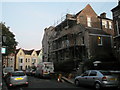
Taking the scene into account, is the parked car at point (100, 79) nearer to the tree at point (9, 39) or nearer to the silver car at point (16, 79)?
the silver car at point (16, 79)

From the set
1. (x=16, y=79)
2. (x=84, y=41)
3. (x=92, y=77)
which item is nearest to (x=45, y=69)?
(x=84, y=41)

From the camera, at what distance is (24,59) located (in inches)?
2584

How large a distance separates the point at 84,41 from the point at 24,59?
41224 millimetres

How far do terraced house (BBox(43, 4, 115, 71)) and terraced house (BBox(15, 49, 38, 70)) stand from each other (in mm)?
28336

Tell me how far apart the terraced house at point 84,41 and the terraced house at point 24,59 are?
93.0ft

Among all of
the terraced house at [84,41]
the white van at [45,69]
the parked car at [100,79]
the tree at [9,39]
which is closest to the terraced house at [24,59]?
the terraced house at [84,41]

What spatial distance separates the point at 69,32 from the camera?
3366 cm

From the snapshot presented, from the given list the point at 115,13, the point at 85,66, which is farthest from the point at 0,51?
the point at 115,13

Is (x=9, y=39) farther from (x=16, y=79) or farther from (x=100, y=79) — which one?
(x=100, y=79)

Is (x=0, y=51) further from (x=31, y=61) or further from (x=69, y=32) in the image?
(x=31, y=61)

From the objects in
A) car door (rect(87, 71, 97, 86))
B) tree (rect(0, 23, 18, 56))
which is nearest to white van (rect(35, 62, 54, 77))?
tree (rect(0, 23, 18, 56))

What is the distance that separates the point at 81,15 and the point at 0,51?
22.0m

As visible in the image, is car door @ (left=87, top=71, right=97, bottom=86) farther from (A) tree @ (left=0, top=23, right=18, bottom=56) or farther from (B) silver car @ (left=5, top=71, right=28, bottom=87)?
(A) tree @ (left=0, top=23, right=18, bottom=56)

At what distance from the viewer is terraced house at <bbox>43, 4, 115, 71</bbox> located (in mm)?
27570
